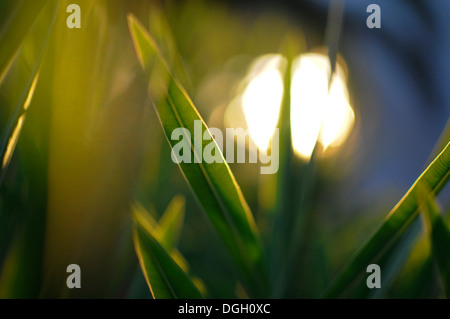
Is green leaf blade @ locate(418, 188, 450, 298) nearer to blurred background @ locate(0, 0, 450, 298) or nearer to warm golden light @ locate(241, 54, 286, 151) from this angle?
blurred background @ locate(0, 0, 450, 298)

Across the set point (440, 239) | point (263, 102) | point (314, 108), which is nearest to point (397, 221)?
point (440, 239)

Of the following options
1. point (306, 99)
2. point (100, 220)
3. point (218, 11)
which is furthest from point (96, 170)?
point (218, 11)

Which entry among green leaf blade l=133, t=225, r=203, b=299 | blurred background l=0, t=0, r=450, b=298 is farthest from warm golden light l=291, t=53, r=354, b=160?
green leaf blade l=133, t=225, r=203, b=299

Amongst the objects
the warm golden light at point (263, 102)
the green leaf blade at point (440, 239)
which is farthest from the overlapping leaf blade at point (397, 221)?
the warm golden light at point (263, 102)

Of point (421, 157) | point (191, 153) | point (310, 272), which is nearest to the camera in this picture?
point (191, 153)

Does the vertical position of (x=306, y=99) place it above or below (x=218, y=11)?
below

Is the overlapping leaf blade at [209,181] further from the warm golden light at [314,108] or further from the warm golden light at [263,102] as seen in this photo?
the warm golden light at [263,102]

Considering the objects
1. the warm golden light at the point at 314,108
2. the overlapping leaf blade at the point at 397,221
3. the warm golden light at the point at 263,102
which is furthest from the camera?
the warm golden light at the point at 263,102

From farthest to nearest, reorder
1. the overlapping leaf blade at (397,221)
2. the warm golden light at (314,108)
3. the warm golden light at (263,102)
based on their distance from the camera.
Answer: the warm golden light at (263,102) → the warm golden light at (314,108) → the overlapping leaf blade at (397,221)

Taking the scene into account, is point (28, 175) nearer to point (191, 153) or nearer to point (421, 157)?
point (191, 153)
